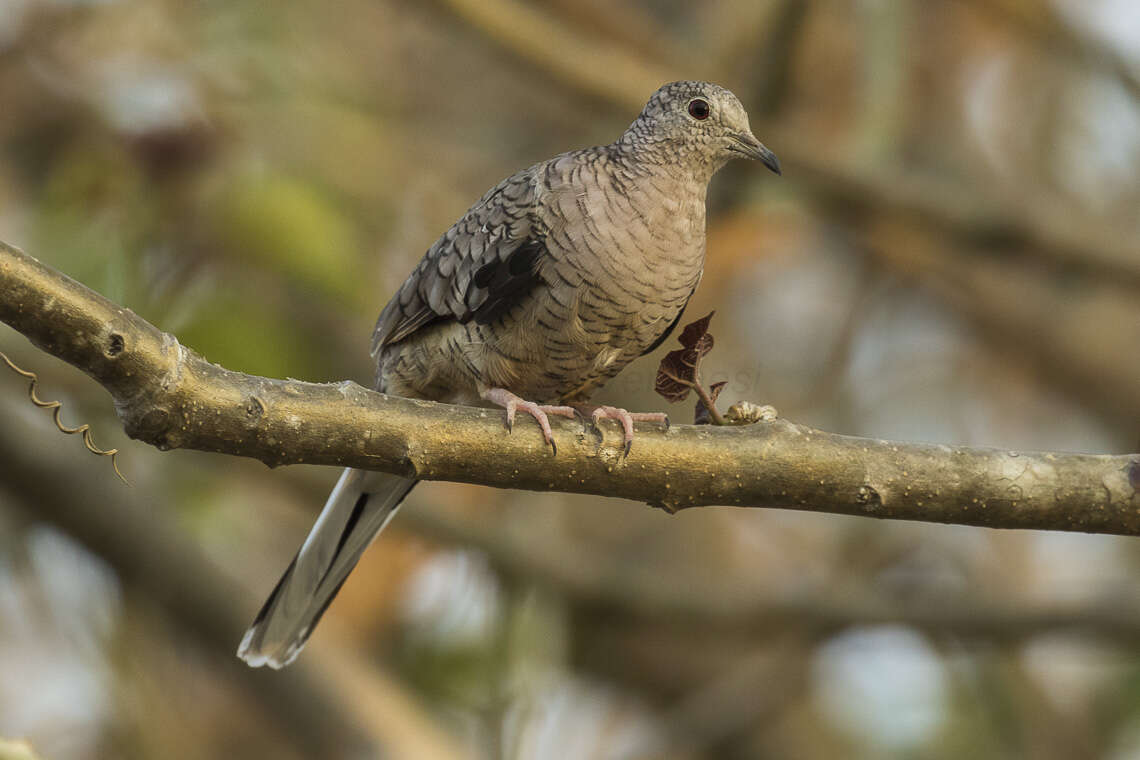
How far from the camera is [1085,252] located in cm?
540

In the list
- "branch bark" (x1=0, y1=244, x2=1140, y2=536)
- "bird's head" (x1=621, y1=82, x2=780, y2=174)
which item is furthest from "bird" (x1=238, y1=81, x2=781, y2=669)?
"branch bark" (x1=0, y1=244, x2=1140, y2=536)

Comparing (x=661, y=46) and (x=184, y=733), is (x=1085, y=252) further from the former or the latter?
(x=184, y=733)

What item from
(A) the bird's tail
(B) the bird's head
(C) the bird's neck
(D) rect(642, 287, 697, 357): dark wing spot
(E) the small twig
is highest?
(B) the bird's head

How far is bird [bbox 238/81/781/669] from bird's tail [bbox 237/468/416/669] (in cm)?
44

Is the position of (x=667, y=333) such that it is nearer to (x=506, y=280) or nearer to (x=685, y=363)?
(x=506, y=280)

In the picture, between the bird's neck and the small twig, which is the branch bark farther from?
the bird's neck

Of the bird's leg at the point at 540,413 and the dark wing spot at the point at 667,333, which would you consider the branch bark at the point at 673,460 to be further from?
the dark wing spot at the point at 667,333

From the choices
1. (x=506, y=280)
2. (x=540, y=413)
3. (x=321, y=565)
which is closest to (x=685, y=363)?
(x=540, y=413)

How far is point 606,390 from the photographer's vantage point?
14.3 ft

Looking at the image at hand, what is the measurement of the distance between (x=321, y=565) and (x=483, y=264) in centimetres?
107

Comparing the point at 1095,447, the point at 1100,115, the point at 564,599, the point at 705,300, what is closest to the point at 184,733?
the point at 564,599

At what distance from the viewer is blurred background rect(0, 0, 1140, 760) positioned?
492 centimetres

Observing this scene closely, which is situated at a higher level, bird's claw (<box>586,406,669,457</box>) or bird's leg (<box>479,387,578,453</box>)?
bird's claw (<box>586,406,669,457</box>)

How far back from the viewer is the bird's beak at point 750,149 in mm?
3176
